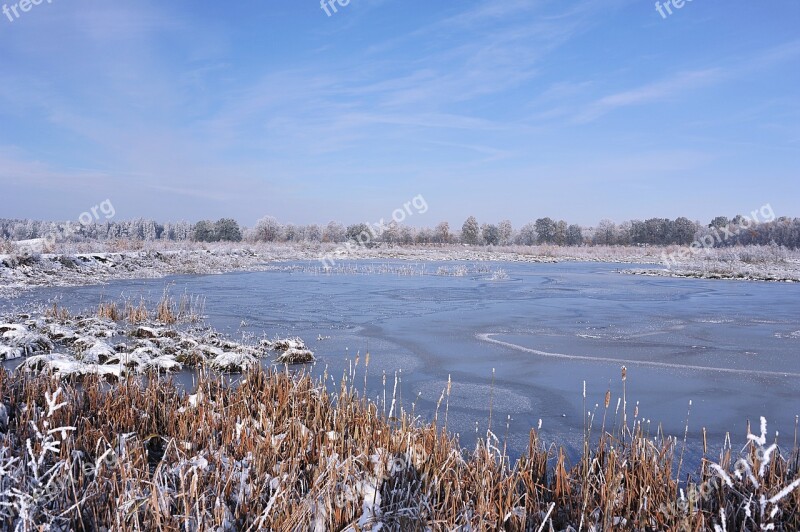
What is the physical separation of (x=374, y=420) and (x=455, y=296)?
1620 centimetres

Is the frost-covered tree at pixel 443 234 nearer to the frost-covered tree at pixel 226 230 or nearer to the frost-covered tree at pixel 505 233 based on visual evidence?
the frost-covered tree at pixel 505 233

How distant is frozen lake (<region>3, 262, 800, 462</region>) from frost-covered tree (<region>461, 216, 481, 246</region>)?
96.3 m

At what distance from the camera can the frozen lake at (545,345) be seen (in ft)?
21.7

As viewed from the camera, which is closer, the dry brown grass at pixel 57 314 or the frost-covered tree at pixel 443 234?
the dry brown grass at pixel 57 314

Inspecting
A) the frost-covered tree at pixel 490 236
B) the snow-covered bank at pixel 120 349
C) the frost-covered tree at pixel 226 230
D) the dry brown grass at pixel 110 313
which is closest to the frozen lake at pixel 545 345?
the snow-covered bank at pixel 120 349

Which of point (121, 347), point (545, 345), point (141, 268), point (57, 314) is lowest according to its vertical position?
point (545, 345)

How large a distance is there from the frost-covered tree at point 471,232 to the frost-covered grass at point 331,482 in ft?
379

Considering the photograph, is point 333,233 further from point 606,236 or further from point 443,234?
point 606,236

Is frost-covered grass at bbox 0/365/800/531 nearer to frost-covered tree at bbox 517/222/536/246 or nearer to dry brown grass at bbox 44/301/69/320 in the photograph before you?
dry brown grass at bbox 44/301/69/320

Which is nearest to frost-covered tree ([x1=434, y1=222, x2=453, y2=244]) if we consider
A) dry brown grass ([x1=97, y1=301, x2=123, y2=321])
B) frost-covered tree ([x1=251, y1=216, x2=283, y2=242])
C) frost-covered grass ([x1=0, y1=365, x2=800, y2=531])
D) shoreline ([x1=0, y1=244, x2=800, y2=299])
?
frost-covered tree ([x1=251, y1=216, x2=283, y2=242])

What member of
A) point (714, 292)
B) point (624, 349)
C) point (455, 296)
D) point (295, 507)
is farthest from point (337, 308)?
point (714, 292)

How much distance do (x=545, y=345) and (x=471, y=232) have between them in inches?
4309

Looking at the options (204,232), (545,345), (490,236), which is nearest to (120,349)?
(545,345)

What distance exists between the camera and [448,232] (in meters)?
128
